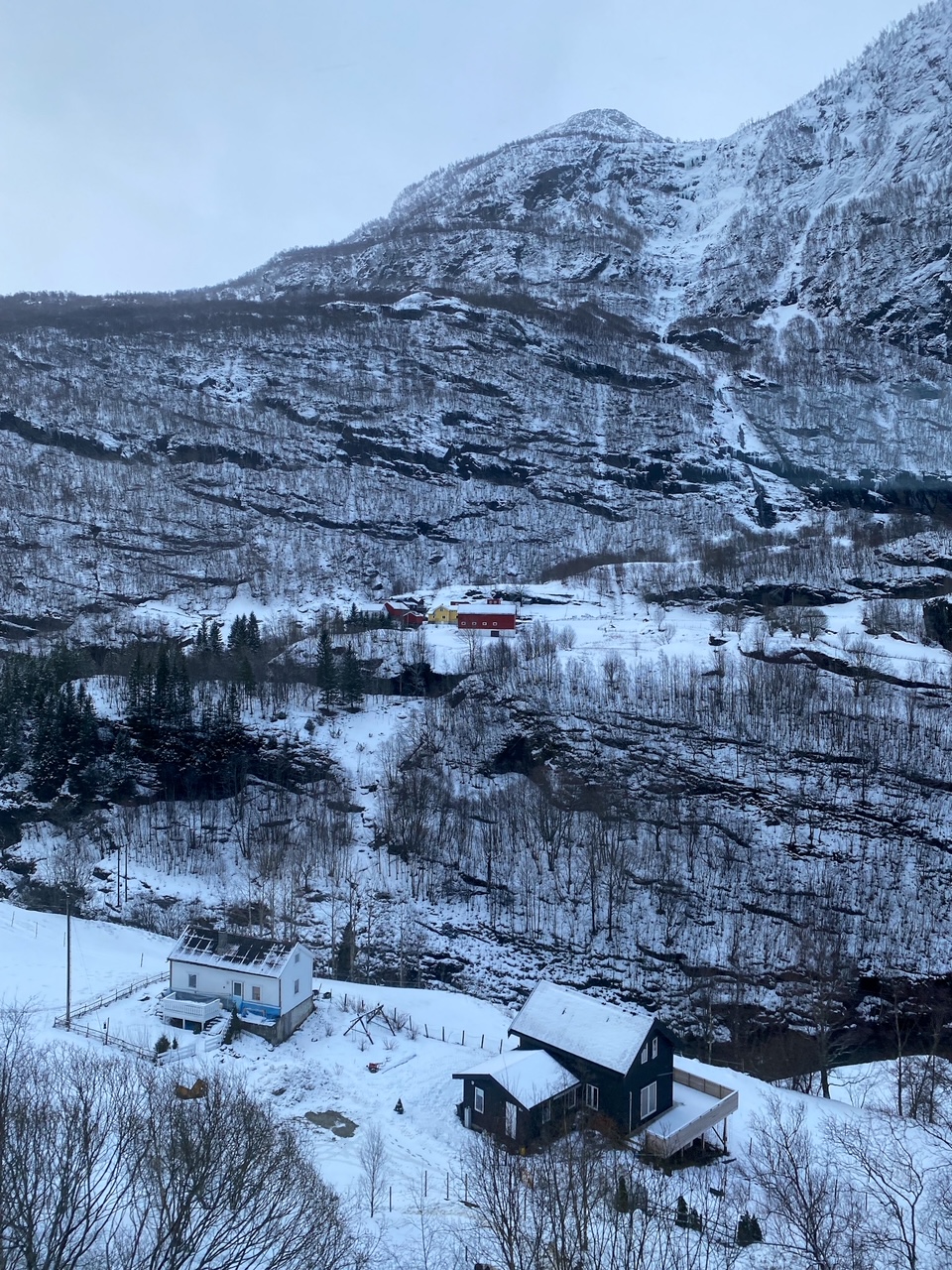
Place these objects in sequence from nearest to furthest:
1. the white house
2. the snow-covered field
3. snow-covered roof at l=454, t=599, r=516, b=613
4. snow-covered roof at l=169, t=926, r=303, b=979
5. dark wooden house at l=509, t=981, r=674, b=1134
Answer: the snow-covered field → dark wooden house at l=509, t=981, r=674, b=1134 → the white house → snow-covered roof at l=169, t=926, r=303, b=979 → snow-covered roof at l=454, t=599, r=516, b=613

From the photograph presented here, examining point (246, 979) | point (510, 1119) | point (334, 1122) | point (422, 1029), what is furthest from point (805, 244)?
point (334, 1122)

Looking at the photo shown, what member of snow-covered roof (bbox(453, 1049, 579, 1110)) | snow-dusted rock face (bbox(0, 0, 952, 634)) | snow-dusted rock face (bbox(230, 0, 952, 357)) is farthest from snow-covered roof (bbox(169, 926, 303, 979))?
snow-dusted rock face (bbox(230, 0, 952, 357))

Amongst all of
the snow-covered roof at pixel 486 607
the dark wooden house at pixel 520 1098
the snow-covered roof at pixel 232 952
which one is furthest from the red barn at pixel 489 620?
the dark wooden house at pixel 520 1098

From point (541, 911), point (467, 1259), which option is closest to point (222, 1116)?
point (467, 1259)

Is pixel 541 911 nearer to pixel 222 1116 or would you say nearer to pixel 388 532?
pixel 222 1116

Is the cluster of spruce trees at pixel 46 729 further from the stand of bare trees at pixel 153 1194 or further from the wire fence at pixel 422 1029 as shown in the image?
the stand of bare trees at pixel 153 1194

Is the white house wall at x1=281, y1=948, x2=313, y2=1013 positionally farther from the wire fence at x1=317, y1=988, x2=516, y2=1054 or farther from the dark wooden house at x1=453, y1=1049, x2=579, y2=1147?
the dark wooden house at x1=453, y1=1049, x2=579, y2=1147
